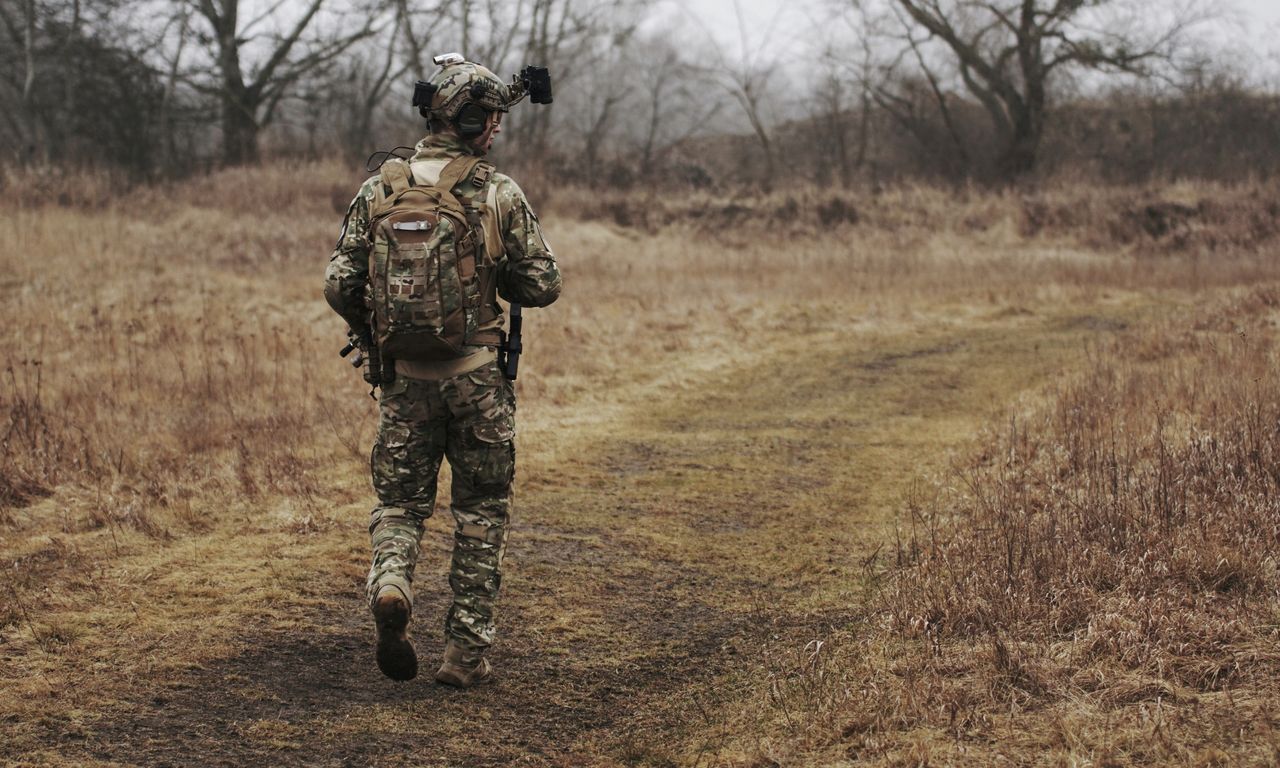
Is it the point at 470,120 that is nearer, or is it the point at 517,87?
the point at 470,120

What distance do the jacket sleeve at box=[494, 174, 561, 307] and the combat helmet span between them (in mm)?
217

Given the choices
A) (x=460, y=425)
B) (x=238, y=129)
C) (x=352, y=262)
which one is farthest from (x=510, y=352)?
(x=238, y=129)

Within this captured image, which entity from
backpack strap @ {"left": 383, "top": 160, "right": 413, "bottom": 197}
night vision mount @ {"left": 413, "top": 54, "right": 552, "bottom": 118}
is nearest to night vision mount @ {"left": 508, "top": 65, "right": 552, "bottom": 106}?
night vision mount @ {"left": 413, "top": 54, "right": 552, "bottom": 118}

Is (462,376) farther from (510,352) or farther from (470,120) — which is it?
(470,120)

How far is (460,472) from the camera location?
4.07 metres

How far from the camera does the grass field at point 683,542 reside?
3498 millimetres

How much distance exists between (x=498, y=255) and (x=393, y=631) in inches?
51.8

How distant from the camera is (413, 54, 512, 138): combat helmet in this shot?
396 centimetres

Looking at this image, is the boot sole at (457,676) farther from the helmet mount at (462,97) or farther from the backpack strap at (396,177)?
the helmet mount at (462,97)

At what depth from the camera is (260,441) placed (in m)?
7.48

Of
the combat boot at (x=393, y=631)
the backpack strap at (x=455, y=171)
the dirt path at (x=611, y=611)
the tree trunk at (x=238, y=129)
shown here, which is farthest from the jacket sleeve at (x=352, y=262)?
the tree trunk at (x=238, y=129)

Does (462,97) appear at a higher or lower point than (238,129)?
lower

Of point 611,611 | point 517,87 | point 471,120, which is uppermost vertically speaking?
point 517,87

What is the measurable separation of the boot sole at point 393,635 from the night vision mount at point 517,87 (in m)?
1.68
